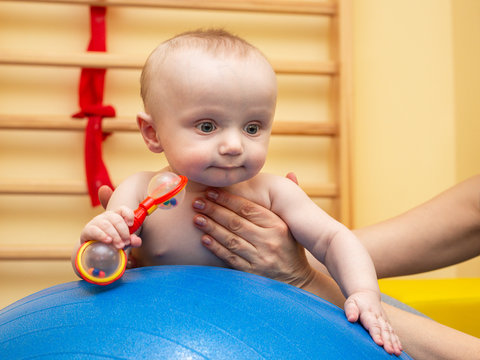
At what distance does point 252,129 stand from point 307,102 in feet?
4.53

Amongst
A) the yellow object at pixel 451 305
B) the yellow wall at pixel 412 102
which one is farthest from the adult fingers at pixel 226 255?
the yellow wall at pixel 412 102

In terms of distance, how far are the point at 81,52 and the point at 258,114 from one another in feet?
4.42

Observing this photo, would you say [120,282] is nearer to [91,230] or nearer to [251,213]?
[91,230]

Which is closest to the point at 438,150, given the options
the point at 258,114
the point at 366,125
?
the point at 366,125

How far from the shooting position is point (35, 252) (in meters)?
1.92

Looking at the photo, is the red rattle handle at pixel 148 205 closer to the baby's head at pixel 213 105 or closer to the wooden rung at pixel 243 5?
the baby's head at pixel 213 105

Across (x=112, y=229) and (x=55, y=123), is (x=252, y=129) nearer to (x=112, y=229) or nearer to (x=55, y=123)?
(x=112, y=229)

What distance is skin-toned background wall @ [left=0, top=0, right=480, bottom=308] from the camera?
2004 millimetres

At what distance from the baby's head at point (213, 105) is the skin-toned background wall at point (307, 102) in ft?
3.91

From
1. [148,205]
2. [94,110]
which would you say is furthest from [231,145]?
[94,110]

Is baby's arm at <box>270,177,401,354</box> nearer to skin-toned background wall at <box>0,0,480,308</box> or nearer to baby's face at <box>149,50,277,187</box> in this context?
baby's face at <box>149,50,277,187</box>

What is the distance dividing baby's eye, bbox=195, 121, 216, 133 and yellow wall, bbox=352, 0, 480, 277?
1.49 metres

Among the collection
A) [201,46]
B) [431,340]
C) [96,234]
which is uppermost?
[201,46]

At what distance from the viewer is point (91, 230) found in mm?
659
